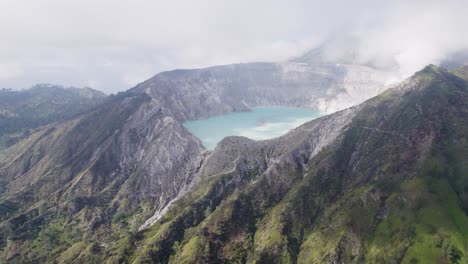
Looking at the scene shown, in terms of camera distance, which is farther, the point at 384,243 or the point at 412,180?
the point at 412,180

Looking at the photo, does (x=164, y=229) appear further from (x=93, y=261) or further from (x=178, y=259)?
(x=93, y=261)

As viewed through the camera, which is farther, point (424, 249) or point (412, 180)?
point (412, 180)

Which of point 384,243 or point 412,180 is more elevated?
point 412,180

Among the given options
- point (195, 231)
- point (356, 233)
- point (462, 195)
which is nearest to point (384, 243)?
point (356, 233)

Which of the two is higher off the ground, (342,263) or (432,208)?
(432,208)

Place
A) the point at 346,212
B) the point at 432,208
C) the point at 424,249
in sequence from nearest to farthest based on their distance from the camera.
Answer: the point at 424,249, the point at 432,208, the point at 346,212

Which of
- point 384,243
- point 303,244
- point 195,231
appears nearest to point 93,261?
point 195,231

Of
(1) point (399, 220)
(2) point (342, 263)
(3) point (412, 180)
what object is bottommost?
(2) point (342, 263)

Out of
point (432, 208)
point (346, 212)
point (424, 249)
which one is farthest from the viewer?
point (346, 212)

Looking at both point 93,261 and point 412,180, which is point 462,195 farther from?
point 93,261
